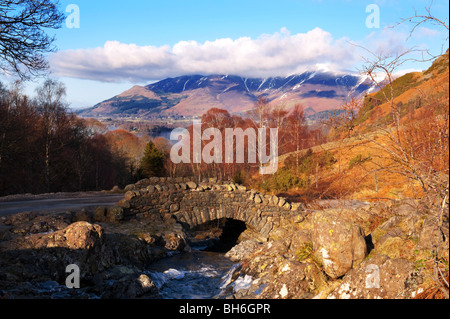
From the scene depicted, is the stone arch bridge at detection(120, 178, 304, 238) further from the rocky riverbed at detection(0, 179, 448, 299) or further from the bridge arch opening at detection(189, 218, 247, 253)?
the bridge arch opening at detection(189, 218, 247, 253)

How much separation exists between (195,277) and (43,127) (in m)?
23.3

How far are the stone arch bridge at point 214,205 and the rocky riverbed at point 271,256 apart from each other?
1.21 meters

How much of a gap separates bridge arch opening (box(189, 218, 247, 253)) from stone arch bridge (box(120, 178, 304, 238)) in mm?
2061

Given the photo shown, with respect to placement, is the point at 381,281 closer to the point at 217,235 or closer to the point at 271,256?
the point at 271,256

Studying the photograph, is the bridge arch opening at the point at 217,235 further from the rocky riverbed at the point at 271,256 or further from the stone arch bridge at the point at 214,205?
the rocky riverbed at the point at 271,256

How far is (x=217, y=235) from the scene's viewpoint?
16297 millimetres

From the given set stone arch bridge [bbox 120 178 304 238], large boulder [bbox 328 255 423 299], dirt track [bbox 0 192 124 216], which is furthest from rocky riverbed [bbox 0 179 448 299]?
dirt track [bbox 0 192 124 216]

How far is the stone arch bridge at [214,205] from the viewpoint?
12.1m

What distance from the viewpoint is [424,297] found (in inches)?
148

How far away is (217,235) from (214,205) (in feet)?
14.2

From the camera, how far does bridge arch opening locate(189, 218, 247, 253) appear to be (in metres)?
14.2

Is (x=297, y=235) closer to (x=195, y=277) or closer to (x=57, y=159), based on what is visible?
(x=195, y=277)

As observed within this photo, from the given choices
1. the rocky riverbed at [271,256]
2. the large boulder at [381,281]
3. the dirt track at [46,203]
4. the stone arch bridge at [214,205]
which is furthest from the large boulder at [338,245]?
the dirt track at [46,203]
